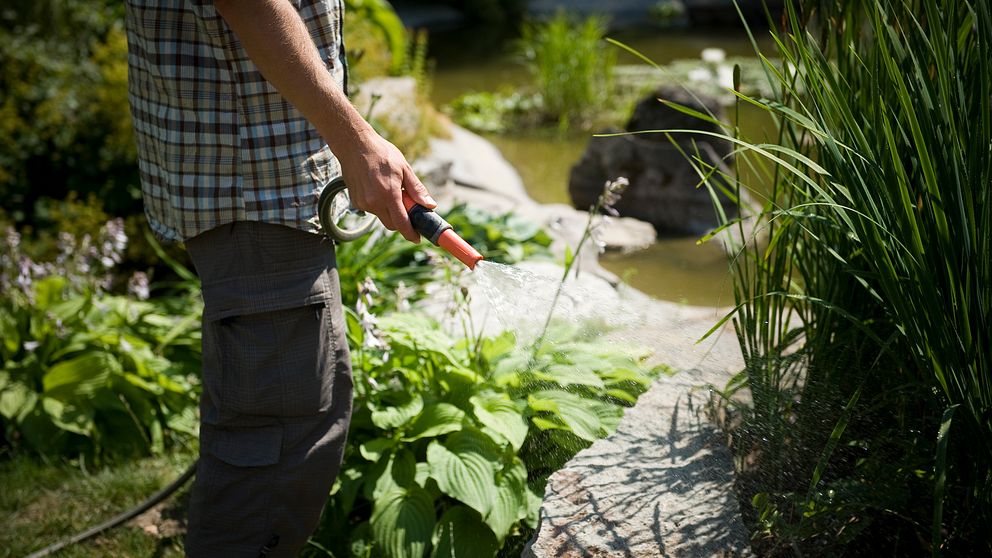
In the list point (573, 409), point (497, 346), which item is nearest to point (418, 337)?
point (497, 346)

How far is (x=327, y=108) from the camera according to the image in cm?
139

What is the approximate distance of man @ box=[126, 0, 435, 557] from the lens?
55.7 inches

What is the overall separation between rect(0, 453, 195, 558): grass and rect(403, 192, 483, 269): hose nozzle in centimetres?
130

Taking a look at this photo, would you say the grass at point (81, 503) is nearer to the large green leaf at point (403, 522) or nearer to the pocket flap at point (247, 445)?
the large green leaf at point (403, 522)

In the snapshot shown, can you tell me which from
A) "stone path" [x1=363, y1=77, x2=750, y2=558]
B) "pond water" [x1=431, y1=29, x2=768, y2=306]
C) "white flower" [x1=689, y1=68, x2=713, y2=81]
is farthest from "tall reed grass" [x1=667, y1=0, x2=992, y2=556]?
"white flower" [x1=689, y1=68, x2=713, y2=81]

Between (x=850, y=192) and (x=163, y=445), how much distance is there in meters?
2.07

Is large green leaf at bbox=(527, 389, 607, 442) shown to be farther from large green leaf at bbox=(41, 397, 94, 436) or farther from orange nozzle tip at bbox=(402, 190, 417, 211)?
large green leaf at bbox=(41, 397, 94, 436)

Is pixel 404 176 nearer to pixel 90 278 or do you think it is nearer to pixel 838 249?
pixel 838 249

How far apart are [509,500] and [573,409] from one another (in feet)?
0.82

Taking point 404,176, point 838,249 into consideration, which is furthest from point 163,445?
point 838,249

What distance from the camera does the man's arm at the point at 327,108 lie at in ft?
4.46

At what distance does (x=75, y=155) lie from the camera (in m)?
4.36

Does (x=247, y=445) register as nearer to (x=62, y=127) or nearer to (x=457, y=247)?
(x=457, y=247)

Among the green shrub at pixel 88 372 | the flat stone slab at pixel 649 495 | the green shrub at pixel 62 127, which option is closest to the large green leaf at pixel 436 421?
the flat stone slab at pixel 649 495
